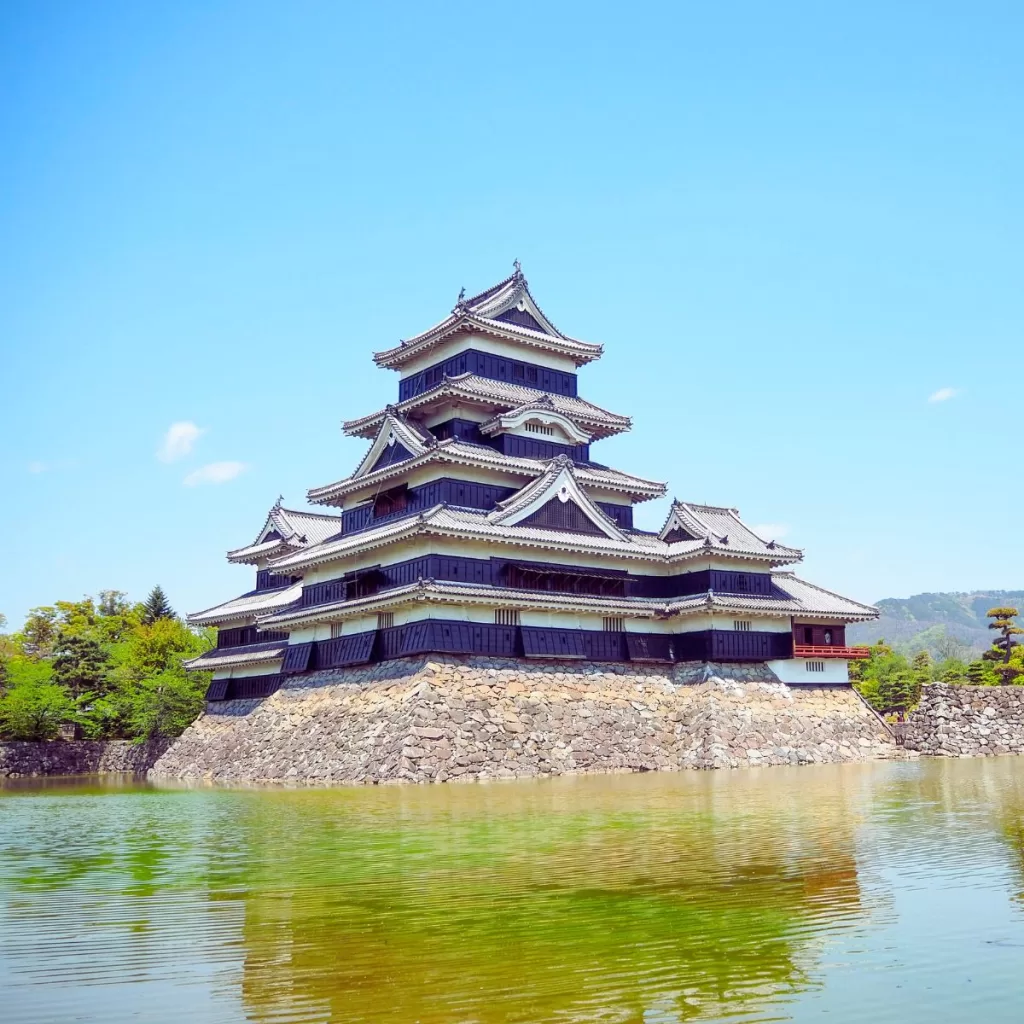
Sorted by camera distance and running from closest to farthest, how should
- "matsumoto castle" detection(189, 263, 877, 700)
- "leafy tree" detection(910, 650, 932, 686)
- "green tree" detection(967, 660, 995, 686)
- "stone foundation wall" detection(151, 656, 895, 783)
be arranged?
1. "stone foundation wall" detection(151, 656, 895, 783)
2. "matsumoto castle" detection(189, 263, 877, 700)
3. "green tree" detection(967, 660, 995, 686)
4. "leafy tree" detection(910, 650, 932, 686)

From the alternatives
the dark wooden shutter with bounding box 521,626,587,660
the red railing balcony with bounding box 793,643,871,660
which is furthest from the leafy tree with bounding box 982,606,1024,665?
the dark wooden shutter with bounding box 521,626,587,660

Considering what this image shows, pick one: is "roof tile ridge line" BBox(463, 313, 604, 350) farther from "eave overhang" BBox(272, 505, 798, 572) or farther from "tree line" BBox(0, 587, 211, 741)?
"tree line" BBox(0, 587, 211, 741)

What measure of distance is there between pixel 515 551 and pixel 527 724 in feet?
21.6

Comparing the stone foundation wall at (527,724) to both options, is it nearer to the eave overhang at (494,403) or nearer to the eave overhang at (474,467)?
the eave overhang at (474,467)

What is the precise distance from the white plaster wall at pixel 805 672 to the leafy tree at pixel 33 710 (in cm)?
3721

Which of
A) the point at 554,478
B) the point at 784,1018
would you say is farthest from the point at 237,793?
the point at 784,1018

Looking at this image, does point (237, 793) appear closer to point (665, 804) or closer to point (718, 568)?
point (665, 804)

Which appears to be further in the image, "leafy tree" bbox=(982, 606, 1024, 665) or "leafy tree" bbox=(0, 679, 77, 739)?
"leafy tree" bbox=(982, 606, 1024, 665)

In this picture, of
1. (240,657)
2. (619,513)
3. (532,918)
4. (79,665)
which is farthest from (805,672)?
(79,665)

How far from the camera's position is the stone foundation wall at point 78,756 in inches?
2100

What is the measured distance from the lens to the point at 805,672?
4366cm

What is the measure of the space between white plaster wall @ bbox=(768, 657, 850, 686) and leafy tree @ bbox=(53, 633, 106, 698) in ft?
127

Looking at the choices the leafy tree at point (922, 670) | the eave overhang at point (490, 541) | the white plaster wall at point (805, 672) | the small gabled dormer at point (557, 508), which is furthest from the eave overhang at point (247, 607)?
the leafy tree at point (922, 670)

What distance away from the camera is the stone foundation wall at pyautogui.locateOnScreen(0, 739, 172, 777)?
53.3 m
